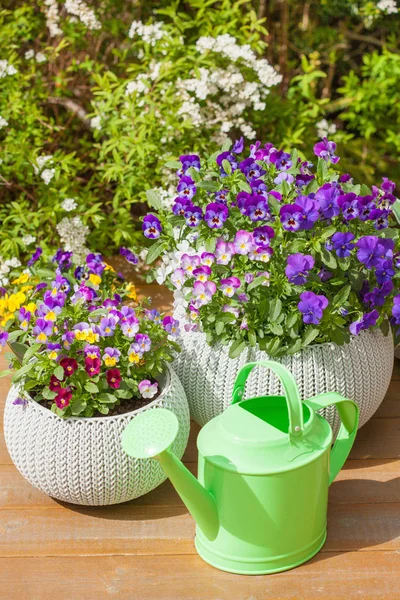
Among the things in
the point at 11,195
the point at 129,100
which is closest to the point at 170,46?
the point at 129,100

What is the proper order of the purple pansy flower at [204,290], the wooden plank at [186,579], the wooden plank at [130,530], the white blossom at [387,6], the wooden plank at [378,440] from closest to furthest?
the wooden plank at [186,579] < the wooden plank at [130,530] < the purple pansy flower at [204,290] < the wooden plank at [378,440] < the white blossom at [387,6]

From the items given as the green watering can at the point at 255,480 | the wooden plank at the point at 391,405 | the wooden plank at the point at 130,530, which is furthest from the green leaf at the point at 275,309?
the wooden plank at the point at 391,405

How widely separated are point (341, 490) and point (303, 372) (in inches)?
11.2

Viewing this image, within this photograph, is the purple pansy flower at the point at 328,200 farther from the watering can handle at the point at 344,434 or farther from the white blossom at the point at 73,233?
the white blossom at the point at 73,233

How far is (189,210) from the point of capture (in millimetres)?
1797

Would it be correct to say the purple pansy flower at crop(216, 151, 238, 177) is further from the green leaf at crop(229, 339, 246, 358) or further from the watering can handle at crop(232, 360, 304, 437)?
the watering can handle at crop(232, 360, 304, 437)

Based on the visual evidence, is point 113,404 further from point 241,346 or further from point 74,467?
point 241,346

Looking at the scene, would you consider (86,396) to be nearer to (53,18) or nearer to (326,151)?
(326,151)

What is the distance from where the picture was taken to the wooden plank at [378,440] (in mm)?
2016

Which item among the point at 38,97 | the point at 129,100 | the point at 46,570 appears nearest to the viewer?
the point at 46,570

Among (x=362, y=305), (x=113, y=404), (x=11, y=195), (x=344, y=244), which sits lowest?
(x=11, y=195)

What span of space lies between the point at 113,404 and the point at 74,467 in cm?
15

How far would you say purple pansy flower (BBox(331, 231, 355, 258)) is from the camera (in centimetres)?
175

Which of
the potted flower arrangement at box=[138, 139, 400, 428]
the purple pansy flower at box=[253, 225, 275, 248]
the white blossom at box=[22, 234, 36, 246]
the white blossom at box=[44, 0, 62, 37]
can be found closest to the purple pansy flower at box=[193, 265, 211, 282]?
the potted flower arrangement at box=[138, 139, 400, 428]
